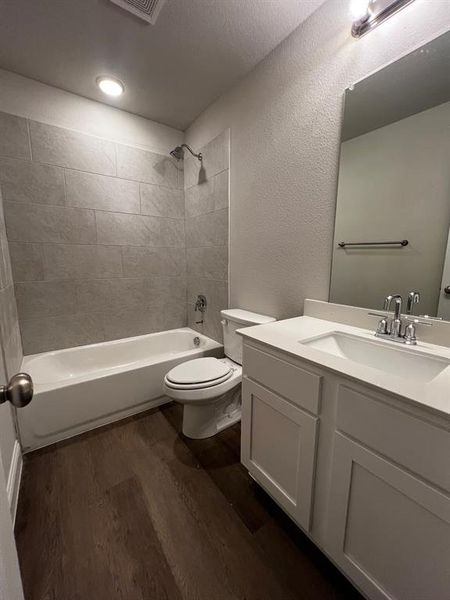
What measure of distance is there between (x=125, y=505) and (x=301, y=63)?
2453 mm

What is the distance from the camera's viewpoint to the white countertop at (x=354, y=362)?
2.07 ft

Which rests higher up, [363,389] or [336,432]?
[363,389]

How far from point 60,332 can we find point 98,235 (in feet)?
2.88

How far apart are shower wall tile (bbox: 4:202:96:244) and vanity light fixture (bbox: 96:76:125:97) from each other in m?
0.89

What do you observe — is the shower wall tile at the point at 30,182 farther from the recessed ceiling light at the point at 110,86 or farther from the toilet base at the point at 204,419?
the toilet base at the point at 204,419

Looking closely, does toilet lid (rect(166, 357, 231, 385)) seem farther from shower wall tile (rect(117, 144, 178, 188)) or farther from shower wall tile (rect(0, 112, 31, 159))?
shower wall tile (rect(0, 112, 31, 159))

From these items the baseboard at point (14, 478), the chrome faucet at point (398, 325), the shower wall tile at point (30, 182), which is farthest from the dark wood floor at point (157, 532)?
the shower wall tile at point (30, 182)

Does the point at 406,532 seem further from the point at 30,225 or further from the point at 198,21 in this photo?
the point at 30,225

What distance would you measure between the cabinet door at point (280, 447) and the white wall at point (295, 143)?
0.69 meters

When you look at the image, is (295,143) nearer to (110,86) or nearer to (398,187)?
(398,187)

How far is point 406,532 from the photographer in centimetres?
68

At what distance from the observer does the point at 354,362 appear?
871mm

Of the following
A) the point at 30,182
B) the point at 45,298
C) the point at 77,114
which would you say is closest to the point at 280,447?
the point at 45,298

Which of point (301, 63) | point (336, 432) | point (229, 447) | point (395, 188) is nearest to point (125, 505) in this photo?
point (229, 447)
